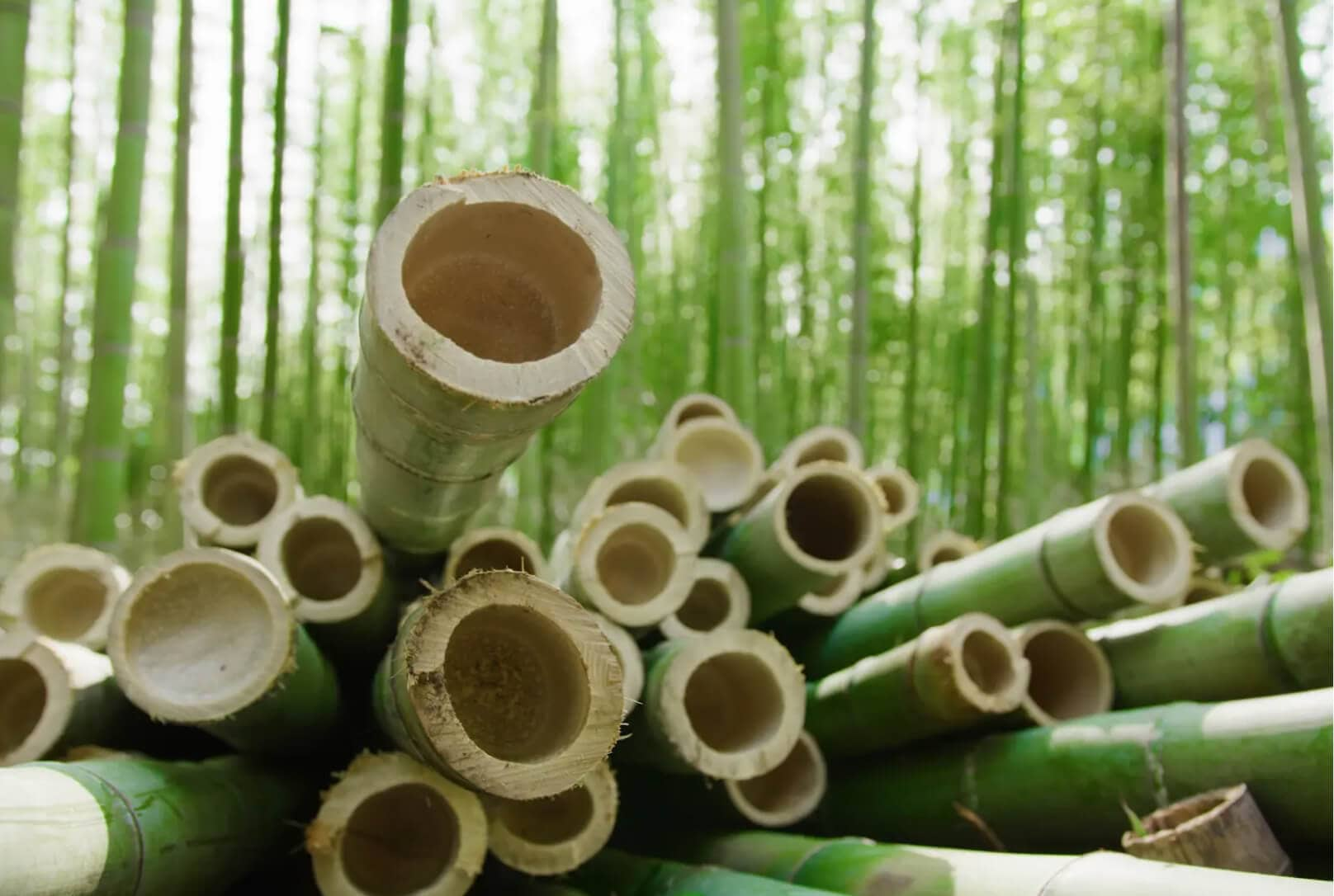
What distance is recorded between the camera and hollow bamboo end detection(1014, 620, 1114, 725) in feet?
6.40

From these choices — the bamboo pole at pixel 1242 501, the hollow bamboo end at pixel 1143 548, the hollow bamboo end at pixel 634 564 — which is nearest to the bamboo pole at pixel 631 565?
the hollow bamboo end at pixel 634 564

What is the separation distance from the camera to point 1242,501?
197cm

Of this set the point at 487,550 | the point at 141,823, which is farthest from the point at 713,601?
the point at 141,823

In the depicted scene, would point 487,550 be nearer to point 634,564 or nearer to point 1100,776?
point 634,564

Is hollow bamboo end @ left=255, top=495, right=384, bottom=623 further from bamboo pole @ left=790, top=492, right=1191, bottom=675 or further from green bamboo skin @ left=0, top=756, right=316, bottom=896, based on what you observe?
bamboo pole @ left=790, top=492, right=1191, bottom=675

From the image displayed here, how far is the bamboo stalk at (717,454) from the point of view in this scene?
236 centimetres

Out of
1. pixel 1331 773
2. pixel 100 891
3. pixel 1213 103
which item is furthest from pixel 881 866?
pixel 1213 103

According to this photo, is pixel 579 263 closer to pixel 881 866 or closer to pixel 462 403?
pixel 462 403

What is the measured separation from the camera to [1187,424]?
343 centimetres

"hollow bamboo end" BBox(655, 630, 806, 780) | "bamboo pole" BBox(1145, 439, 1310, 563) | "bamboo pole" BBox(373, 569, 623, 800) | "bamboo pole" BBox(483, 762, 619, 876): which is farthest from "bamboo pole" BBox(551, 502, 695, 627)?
"bamboo pole" BBox(1145, 439, 1310, 563)

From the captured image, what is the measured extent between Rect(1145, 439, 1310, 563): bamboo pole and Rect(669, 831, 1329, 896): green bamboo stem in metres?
0.84

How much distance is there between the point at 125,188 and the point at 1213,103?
6.22 m

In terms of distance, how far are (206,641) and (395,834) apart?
0.39 m

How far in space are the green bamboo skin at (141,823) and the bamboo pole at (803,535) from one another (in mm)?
912
